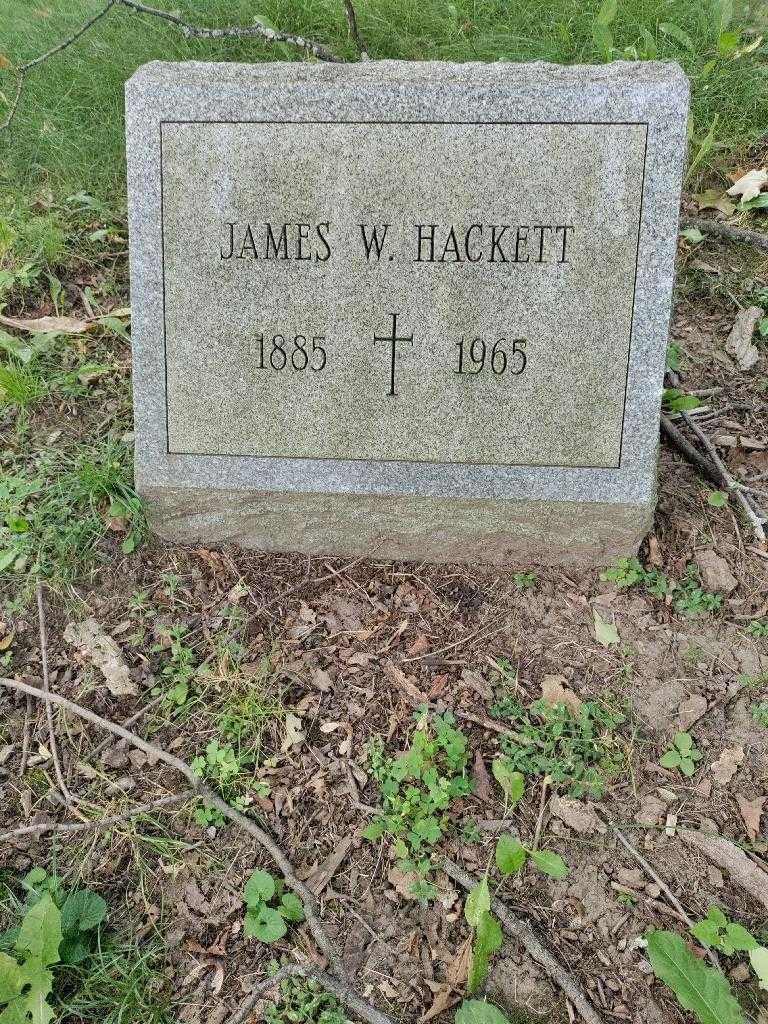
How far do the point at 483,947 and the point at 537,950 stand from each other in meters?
0.17

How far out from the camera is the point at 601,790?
2.11 metres

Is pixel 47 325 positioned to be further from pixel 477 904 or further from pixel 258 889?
pixel 477 904

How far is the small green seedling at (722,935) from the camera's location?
179cm

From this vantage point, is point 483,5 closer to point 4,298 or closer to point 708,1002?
point 4,298

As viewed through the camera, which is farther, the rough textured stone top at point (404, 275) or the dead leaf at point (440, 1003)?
the rough textured stone top at point (404, 275)

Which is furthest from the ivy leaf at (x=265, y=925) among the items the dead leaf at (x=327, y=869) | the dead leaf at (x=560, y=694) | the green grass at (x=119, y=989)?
the dead leaf at (x=560, y=694)

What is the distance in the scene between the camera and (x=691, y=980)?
1.68 m

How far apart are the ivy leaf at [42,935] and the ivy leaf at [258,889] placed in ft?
1.39

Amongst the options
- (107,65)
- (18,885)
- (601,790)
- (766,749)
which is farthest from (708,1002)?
(107,65)

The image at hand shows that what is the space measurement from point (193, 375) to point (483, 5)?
2.92 meters

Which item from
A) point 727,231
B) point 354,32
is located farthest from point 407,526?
point 354,32

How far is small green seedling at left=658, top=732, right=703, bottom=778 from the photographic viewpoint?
7.06ft

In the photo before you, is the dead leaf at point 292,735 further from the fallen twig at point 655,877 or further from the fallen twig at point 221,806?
the fallen twig at point 655,877

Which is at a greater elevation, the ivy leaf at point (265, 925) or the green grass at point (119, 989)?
the ivy leaf at point (265, 925)
